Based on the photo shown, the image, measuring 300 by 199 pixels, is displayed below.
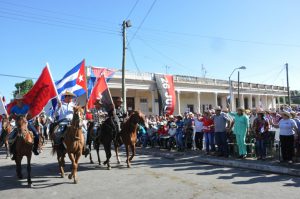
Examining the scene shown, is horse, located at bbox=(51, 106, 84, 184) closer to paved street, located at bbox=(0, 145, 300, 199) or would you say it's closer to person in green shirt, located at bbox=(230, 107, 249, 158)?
paved street, located at bbox=(0, 145, 300, 199)

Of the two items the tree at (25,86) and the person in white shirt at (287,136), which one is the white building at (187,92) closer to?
the person in white shirt at (287,136)

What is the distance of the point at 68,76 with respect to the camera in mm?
14117

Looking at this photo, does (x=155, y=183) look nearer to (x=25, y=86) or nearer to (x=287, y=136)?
(x=287, y=136)

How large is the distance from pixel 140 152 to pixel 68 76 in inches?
207

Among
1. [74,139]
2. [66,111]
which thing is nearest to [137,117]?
[66,111]

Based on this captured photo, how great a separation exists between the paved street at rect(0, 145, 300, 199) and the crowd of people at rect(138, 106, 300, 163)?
Result: 1801 millimetres

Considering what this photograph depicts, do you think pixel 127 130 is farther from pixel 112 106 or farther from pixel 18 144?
pixel 18 144

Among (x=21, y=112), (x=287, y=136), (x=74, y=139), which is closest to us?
(x=74, y=139)

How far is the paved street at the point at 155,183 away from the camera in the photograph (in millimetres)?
7281

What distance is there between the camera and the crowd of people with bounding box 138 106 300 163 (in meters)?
10.7

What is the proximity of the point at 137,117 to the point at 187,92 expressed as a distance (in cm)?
3433

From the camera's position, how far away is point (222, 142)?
12867mm

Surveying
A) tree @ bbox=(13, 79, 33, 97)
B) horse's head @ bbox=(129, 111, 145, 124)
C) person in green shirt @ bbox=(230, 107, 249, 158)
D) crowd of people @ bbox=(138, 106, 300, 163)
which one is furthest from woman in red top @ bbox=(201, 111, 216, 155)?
tree @ bbox=(13, 79, 33, 97)

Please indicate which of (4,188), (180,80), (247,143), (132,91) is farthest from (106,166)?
(180,80)
